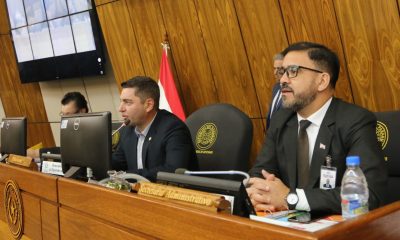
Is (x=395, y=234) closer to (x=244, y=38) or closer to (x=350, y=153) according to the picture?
(x=350, y=153)

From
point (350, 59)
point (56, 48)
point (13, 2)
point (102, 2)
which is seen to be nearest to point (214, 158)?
point (350, 59)

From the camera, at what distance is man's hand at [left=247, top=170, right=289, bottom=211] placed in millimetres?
1701

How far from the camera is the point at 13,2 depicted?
663cm

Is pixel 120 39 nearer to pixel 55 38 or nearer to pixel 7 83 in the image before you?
pixel 55 38

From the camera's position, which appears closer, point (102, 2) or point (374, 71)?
point (374, 71)

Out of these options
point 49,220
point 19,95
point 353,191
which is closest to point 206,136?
point 49,220

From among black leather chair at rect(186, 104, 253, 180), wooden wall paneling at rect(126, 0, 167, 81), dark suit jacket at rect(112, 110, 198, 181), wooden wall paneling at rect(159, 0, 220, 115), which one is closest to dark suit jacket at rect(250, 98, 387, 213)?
black leather chair at rect(186, 104, 253, 180)

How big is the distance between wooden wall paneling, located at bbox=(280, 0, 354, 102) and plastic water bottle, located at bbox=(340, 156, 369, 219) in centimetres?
180

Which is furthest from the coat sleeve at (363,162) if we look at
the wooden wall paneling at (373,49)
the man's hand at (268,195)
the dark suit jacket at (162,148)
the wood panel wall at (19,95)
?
the wood panel wall at (19,95)

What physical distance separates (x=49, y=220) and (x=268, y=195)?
0.95m

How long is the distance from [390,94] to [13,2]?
5.59 metres

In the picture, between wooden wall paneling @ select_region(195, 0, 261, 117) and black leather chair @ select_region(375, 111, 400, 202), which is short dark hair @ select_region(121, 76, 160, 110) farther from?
black leather chair @ select_region(375, 111, 400, 202)

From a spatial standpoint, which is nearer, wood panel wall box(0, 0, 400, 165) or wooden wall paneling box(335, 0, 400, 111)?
wooden wall paneling box(335, 0, 400, 111)

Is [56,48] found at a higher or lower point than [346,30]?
higher
